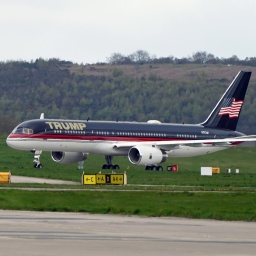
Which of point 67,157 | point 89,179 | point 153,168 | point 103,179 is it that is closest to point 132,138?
point 153,168

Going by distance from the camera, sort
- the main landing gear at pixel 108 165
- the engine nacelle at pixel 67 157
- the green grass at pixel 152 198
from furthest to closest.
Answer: the engine nacelle at pixel 67 157 → the main landing gear at pixel 108 165 → the green grass at pixel 152 198

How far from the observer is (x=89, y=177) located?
184 feet

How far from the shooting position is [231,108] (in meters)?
87.8

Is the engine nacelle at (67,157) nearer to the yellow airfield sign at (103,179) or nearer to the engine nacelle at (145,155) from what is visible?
the engine nacelle at (145,155)

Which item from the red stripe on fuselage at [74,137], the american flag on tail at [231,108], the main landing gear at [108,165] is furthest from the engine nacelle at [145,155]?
the american flag on tail at [231,108]

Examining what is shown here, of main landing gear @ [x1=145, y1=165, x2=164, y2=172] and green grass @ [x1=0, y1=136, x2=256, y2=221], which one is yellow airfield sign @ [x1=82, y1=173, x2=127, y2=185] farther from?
main landing gear @ [x1=145, y1=165, x2=164, y2=172]

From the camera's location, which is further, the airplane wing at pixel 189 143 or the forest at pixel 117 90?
the forest at pixel 117 90

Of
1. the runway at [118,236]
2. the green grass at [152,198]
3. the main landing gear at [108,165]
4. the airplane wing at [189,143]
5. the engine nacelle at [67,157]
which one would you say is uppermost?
the airplane wing at [189,143]

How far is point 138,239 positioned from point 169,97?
11299 cm

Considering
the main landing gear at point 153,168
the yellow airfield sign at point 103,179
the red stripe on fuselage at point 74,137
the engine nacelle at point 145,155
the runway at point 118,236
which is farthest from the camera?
the main landing gear at point 153,168

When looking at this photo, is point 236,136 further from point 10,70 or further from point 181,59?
point 181,59

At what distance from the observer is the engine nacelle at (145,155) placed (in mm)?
77688

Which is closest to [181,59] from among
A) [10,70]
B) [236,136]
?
[10,70]

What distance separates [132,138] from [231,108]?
1036cm
